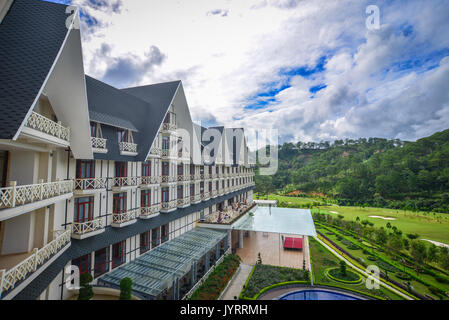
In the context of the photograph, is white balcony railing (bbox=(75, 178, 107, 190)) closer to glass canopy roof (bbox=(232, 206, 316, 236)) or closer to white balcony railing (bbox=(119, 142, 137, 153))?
white balcony railing (bbox=(119, 142, 137, 153))

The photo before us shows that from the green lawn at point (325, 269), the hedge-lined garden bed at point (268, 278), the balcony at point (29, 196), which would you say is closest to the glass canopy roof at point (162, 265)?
the hedge-lined garden bed at point (268, 278)

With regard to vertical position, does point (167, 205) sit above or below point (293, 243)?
above

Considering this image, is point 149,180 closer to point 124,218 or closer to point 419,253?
point 124,218

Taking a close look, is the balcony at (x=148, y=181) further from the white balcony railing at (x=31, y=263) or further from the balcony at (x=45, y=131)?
the balcony at (x=45, y=131)

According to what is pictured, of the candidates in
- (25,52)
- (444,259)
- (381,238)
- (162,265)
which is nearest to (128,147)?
(25,52)

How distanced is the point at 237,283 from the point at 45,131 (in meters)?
14.7

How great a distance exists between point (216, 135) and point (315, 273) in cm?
1694

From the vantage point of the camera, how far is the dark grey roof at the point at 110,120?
410 inches

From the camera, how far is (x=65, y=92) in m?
8.63

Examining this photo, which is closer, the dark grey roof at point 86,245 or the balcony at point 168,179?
the dark grey roof at point 86,245

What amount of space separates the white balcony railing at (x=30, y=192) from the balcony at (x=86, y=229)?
161cm

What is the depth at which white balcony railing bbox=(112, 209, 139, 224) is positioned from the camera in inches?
436

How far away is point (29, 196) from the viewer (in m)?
6.48
